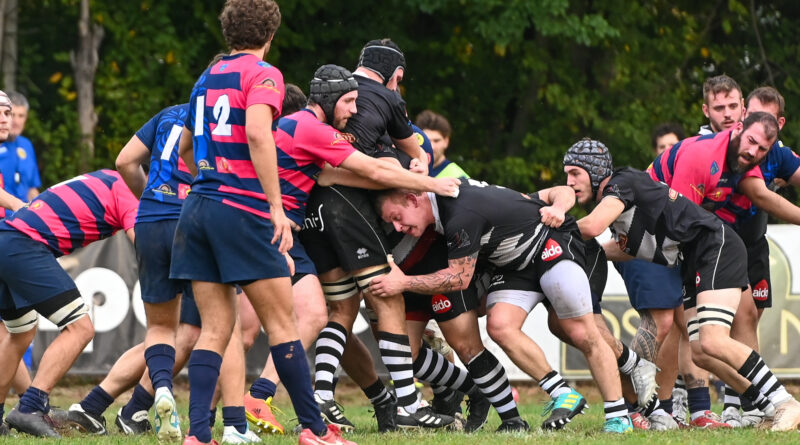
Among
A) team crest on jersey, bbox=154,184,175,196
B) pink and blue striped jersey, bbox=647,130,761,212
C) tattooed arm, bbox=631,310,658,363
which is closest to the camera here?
team crest on jersey, bbox=154,184,175,196

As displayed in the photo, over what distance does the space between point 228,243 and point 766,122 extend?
3.77m

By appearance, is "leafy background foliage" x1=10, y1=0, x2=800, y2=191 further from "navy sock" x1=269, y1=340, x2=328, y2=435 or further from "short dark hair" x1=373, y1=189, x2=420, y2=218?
"navy sock" x1=269, y1=340, x2=328, y2=435

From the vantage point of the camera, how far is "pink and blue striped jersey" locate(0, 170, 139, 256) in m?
7.06

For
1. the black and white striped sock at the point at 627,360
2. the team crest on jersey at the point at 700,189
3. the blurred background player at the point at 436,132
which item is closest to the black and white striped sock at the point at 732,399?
the black and white striped sock at the point at 627,360

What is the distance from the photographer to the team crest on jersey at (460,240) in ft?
22.3

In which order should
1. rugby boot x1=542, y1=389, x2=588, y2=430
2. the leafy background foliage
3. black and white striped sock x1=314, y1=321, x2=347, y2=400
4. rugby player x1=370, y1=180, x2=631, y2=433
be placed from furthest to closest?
the leafy background foliage → black and white striped sock x1=314, y1=321, x2=347, y2=400 → rugby boot x1=542, y1=389, x2=588, y2=430 → rugby player x1=370, y1=180, x2=631, y2=433

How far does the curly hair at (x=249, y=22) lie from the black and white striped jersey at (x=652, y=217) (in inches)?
101

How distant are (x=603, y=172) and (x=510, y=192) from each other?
0.60 metres

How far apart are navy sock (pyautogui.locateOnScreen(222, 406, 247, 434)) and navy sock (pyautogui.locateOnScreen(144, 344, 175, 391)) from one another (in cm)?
49

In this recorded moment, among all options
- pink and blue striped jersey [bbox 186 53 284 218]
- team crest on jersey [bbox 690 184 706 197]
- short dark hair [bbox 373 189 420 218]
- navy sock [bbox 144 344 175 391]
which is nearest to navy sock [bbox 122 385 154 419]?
navy sock [bbox 144 344 175 391]

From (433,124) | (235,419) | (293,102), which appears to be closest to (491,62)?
(433,124)

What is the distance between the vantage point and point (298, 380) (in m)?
5.57

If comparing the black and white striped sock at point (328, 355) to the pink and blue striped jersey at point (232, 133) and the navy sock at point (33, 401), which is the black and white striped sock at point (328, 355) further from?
the pink and blue striped jersey at point (232, 133)

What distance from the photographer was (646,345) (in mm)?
8359
